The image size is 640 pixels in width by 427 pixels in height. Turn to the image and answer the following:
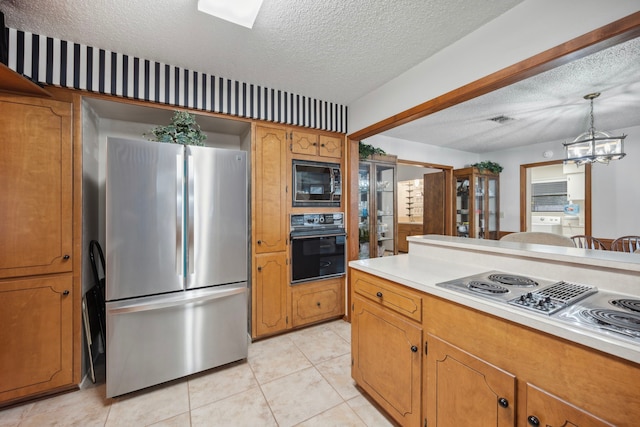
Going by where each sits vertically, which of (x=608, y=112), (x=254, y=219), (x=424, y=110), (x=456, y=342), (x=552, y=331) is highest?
(x=608, y=112)

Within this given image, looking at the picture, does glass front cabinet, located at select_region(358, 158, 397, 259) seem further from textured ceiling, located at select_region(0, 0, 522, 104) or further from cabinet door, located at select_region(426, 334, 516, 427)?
cabinet door, located at select_region(426, 334, 516, 427)

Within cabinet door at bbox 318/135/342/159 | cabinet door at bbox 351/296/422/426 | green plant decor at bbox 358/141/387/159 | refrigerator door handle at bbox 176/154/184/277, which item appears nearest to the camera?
cabinet door at bbox 351/296/422/426

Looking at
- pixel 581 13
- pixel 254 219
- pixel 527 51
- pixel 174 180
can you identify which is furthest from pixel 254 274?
pixel 581 13

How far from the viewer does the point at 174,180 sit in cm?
198

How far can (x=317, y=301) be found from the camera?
2.99 metres

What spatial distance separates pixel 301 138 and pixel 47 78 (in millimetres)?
2032

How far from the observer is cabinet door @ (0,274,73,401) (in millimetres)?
1745

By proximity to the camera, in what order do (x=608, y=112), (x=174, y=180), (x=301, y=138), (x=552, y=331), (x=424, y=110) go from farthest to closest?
(x=608, y=112) < (x=301, y=138) < (x=424, y=110) < (x=174, y=180) < (x=552, y=331)

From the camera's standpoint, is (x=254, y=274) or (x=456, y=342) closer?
(x=456, y=342)

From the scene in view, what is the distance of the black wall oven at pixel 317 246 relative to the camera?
112 inches

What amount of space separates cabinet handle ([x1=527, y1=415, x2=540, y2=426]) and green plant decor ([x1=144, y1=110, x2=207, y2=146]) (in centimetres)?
259

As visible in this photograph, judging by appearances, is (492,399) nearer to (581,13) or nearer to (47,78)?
(581,13)

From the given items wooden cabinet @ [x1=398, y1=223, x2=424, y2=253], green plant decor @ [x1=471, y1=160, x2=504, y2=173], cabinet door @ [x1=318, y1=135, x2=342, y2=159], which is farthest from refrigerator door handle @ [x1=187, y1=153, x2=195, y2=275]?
wooden cabinet @ [x1=398, y1=223, x2=424, y2=253]

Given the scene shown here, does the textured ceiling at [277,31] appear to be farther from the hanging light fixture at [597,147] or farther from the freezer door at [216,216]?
the hanging light fixture at [597,147]
